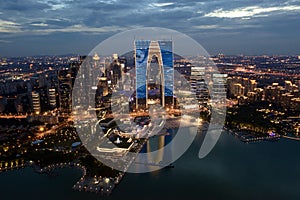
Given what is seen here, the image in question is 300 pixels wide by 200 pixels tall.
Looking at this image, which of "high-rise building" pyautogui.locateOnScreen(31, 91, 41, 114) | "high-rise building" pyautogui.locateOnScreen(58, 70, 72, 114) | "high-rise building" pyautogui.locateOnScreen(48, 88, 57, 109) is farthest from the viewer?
"high-rise building" pyautogui.locateOnScreen(48, 88, 57, 109)

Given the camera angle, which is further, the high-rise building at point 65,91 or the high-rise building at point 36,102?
the high-rise building at point 36,102

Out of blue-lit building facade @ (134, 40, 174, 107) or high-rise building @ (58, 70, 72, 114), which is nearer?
high-rise building @ (58, 70, 72, 114)

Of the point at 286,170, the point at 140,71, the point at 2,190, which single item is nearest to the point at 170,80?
the point at 140,71

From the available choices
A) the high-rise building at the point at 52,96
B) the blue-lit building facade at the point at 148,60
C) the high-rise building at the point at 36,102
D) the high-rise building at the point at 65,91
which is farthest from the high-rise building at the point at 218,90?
the high-rise building at the point at 36,102

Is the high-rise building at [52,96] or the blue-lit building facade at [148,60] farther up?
the blue-lit building facade at [148,60]

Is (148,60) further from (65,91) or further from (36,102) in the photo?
(36,102)

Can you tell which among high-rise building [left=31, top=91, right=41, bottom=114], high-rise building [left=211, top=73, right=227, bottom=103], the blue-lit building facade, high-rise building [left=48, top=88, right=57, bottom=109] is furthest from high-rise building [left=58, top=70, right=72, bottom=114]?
high-rise building [left=211, top=73, right=227, bottom=103]

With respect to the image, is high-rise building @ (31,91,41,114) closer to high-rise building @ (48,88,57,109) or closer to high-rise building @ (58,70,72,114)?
high-rise building @ (48,88,57,109)

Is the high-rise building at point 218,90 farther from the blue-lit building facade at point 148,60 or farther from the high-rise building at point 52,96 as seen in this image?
the high-rise building at point 52,96
